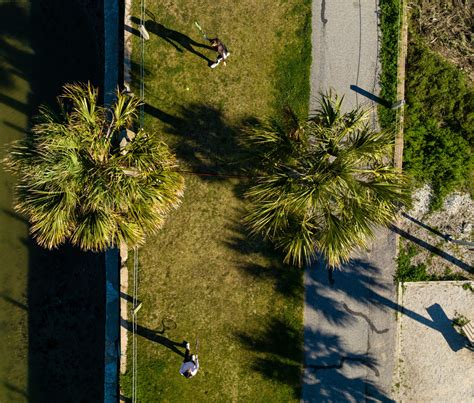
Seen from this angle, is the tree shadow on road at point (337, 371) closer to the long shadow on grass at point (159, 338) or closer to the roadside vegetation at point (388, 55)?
the long shadow on grass at point (159, 338)

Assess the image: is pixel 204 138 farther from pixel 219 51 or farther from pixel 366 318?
pixel 366 318

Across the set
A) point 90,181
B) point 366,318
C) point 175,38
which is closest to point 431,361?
point 366,318

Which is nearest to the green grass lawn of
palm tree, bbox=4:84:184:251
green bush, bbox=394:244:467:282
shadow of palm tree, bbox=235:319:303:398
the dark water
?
shadow of palm tree, bbox=235:319:303:398

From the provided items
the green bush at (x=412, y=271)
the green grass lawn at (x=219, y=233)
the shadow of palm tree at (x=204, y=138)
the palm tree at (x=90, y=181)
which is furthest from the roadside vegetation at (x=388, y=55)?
the palm tree at (x=90, y=181)

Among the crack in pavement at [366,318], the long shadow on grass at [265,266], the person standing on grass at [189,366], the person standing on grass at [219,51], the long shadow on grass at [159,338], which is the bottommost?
the person standing on grass at [189,366]

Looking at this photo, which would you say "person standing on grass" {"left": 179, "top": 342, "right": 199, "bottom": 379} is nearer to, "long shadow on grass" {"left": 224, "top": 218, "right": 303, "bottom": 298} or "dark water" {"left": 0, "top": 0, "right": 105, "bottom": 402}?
"dark water" {"left": 0, "top": 0, "right": 105, "bottom": 402}

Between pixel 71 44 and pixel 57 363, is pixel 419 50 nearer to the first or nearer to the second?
pixel 71 44

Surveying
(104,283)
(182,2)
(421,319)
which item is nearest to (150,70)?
(182,2)
